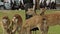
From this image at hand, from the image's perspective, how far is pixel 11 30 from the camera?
64.4 inches

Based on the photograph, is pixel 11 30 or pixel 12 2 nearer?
pixel 11 30

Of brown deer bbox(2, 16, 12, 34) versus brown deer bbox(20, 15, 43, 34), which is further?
brown deer bbox(20, 15, 43, 34)

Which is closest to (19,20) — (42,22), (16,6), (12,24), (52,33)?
(12,24)

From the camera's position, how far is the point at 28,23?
1909 millimetres

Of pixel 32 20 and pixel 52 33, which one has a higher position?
pixel 32 20

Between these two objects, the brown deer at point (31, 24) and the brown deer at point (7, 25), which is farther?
the brown deer at point (31, 24)

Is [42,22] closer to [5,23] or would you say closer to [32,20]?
[32,20]

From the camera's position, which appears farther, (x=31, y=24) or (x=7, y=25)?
(x=31, y=24)

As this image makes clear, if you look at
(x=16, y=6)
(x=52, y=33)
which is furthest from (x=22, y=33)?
(x=16, y=6)

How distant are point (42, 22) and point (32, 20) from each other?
12 cm

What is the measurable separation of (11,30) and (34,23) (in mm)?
328

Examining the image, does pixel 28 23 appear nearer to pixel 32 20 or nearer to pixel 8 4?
pixel 32 20

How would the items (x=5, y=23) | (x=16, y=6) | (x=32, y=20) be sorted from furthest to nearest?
1. (x=16, y=6)
2. (x=32, y=20)
3. (x=5, y=23)

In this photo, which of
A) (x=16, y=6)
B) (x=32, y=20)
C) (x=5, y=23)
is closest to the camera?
(x=5, y=23)
